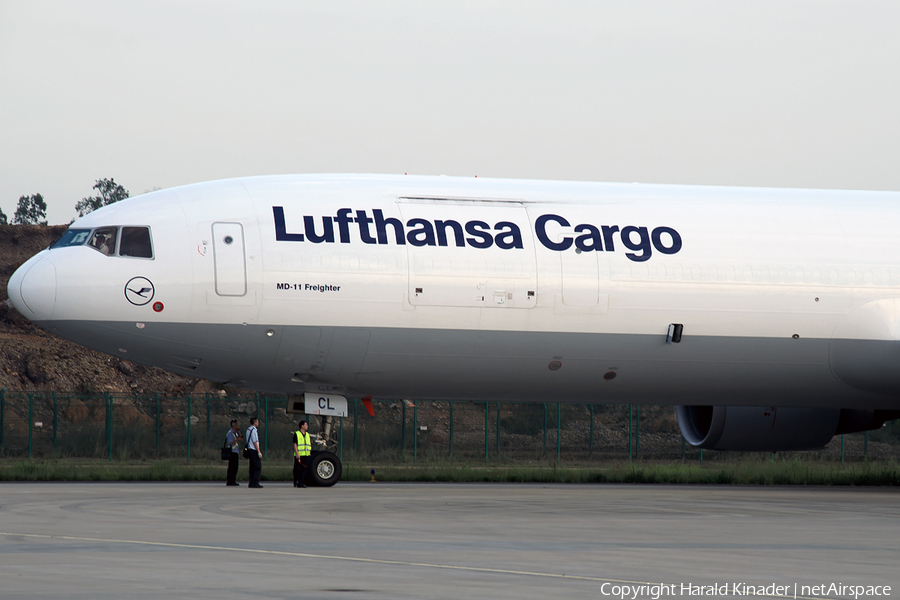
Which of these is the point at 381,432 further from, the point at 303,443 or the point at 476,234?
the point at 476,234

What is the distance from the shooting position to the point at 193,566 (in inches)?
391

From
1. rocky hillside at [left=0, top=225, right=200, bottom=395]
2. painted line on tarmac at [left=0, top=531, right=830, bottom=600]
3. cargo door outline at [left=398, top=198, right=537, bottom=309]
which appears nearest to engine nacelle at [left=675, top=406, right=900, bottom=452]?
cargo door outline at [left=398, top=198, right=537, bottom=309]

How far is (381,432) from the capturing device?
46250 mm

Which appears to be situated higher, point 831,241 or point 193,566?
point 831,241

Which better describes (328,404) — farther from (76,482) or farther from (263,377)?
(76,482)

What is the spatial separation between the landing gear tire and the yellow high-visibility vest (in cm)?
77

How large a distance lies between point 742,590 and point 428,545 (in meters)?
3.96

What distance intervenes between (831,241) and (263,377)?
37.9 feet

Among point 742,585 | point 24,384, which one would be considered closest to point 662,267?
point 742,585

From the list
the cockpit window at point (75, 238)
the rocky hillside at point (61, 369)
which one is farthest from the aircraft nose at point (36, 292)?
the rocky hillside at point (61, 369)

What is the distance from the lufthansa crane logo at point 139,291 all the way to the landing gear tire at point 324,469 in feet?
14.4

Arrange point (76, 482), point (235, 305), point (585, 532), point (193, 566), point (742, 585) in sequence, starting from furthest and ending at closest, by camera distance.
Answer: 1. point (76, 482)
2. point (235, 305)
3. point (585, 532)
4. point (193, 566)
5. point (742, 585)

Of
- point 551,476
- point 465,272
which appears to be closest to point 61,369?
point 551,476

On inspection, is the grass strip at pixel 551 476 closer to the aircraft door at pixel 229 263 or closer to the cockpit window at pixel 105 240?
the aircraft door at pixel 229 263
